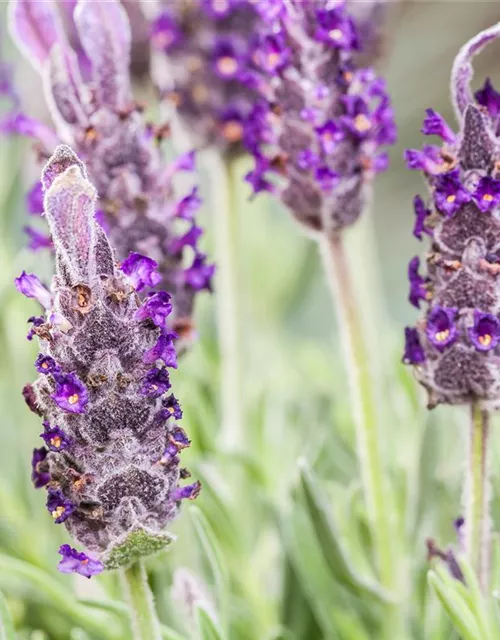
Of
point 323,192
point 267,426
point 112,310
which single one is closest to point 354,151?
point 323,192

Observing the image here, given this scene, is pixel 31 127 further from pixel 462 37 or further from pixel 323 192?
pixel 462 37

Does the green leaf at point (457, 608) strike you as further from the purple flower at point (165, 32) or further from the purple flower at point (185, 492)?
the purple flower at point (165, 32)

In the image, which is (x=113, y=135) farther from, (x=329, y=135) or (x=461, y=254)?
(x=461, y=254)

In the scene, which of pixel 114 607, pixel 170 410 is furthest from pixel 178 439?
pixel 114 607

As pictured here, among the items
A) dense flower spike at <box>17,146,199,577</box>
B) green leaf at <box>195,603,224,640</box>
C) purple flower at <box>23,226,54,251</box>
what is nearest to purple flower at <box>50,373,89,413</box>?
dense flower spike at <box>17,146,199,577</box>

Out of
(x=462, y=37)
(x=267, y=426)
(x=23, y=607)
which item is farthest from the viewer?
(x=462, y=37)

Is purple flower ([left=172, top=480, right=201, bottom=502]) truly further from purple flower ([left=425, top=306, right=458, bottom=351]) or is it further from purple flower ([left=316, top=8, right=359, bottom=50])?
purple flower ([left=316, top=8, right=359, bottom=50])
